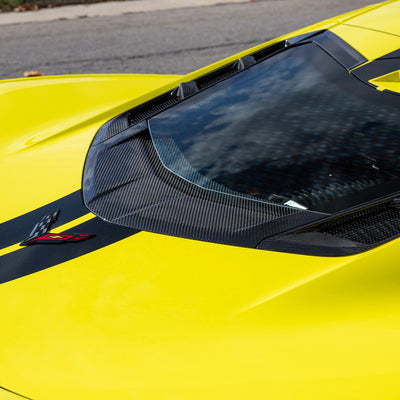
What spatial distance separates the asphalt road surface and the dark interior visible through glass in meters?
3.98

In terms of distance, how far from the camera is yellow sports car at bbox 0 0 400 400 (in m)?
1.14

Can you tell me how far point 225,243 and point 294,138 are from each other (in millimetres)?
436

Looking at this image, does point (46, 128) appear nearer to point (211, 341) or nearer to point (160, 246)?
point (160, 246)

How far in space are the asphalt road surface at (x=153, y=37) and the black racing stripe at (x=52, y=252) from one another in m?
4.48

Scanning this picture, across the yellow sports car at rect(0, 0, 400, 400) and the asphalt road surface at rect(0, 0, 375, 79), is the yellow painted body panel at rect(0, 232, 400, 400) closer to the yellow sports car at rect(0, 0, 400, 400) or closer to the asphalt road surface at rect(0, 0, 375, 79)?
the yellow sports car at rect(0, 0, 400, 400)

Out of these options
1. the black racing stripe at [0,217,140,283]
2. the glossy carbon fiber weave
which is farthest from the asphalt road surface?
the black racing stripe at [0,217,140,283]

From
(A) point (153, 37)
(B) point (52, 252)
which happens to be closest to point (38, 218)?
(B) point (52, 252)

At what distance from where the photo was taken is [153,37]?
7.07 metres

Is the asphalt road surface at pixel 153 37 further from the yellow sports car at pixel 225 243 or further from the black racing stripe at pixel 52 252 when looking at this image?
the black racing stripe at pixel 52 252

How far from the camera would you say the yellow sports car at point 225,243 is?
3.75ft

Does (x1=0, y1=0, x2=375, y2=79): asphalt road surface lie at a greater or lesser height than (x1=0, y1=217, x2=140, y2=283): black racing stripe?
lesser

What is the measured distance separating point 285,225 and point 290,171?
0.64 ft

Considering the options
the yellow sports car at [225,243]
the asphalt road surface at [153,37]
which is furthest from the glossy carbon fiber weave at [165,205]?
the asphalt road surface at [153,37]

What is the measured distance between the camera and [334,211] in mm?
1392
